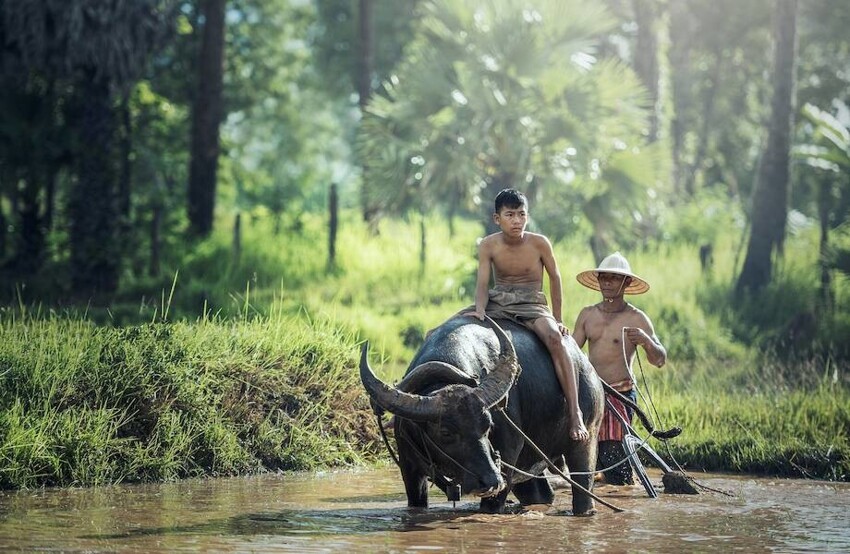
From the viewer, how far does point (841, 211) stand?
116 ft

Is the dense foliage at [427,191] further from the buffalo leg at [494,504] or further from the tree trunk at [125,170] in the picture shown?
the buffalo leg at [494,504]

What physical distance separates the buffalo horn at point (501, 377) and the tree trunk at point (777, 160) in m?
17.9

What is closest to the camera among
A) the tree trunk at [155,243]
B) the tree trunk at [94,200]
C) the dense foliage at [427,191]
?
the dense foliage at [427,191]

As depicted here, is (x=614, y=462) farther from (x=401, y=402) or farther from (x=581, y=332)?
(x=401, y=402)

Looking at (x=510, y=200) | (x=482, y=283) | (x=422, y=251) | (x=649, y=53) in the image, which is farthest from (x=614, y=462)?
(x=649, y=53)

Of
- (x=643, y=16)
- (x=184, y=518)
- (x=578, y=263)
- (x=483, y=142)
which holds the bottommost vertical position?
(x=184, y=518)

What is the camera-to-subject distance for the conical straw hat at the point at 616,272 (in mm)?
11359

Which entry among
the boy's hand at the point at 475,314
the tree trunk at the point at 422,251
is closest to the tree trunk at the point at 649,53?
the tree trunk at the point at 422,251

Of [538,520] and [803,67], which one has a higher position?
[803,67]

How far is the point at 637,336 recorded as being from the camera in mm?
11250

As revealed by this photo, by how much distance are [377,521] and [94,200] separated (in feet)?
57.9

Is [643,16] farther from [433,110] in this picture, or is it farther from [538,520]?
[538,520]

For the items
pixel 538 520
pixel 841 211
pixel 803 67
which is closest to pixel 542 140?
pixel 841 211

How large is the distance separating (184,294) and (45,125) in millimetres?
4761
